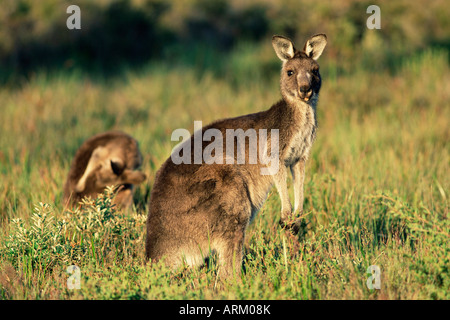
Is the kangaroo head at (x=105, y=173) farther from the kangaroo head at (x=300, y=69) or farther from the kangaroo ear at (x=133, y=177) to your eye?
the kangaroo head at (x=300, y=69)

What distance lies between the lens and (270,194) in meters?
4.54

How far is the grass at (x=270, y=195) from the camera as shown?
3.50 metres

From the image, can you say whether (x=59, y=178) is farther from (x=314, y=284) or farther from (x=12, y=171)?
(x=314, y=284)

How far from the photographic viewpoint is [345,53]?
10414 mm

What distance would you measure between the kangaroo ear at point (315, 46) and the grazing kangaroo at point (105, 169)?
216 cm

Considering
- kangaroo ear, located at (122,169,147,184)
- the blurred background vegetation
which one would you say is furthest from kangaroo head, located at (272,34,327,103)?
the blurred background vegetation

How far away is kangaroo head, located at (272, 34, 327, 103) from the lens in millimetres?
3943

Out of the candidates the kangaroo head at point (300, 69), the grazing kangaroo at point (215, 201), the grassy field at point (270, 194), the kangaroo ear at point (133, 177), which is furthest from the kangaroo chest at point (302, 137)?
the kangaroo ear at point (133, 177)

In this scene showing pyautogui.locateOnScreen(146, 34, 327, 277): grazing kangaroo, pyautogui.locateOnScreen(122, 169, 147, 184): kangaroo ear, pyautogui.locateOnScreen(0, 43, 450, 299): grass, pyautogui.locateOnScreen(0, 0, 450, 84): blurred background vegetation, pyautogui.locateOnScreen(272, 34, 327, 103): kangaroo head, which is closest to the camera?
pyautogui.locateOnScreen(0, 43, 450, 299): grass

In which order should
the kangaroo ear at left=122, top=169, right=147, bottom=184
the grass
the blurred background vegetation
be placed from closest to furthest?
the grass → the kangaroo ear at left=122, top=169, right=147, bottom=184 → the blurred background vegetation

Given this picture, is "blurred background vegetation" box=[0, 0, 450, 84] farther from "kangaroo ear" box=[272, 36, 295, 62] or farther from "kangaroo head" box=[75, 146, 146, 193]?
"kangaroo ear" box=[272, 36, 295, 62]

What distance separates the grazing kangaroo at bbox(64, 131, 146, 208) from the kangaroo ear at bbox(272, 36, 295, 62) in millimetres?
2015
